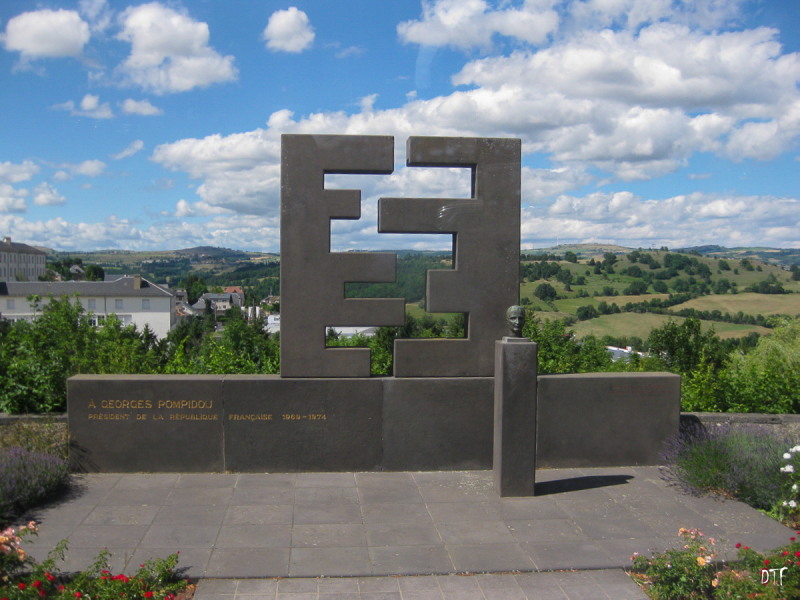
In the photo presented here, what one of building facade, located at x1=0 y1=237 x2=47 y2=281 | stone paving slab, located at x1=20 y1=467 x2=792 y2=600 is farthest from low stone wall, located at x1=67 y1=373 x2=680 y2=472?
building facade, located at x1=0 y1=237 x2=47 y2=281

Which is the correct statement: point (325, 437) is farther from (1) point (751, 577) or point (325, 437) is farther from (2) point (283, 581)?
(1) point (751, 577)

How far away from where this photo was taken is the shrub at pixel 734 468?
6.85 m

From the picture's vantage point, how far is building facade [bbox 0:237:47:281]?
113 m

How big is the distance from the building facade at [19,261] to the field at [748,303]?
96.9 meters

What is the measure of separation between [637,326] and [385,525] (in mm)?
43909

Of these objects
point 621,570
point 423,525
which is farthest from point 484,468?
point 621,570

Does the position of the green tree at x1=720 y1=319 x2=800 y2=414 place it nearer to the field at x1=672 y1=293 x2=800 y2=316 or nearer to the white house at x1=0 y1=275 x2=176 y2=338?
the field at x1=672 y1=293 x2=800 y2=316

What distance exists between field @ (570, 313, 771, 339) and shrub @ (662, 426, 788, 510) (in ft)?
116

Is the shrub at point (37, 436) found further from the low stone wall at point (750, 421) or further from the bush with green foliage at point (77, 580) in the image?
the low stone wall at point (750, 421)

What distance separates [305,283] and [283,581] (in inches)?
133

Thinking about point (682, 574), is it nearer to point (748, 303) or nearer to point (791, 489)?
point (791, 489)

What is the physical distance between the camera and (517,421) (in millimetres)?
7012

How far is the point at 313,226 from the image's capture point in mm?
7590

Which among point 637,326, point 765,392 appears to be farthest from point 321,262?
point 637,326
